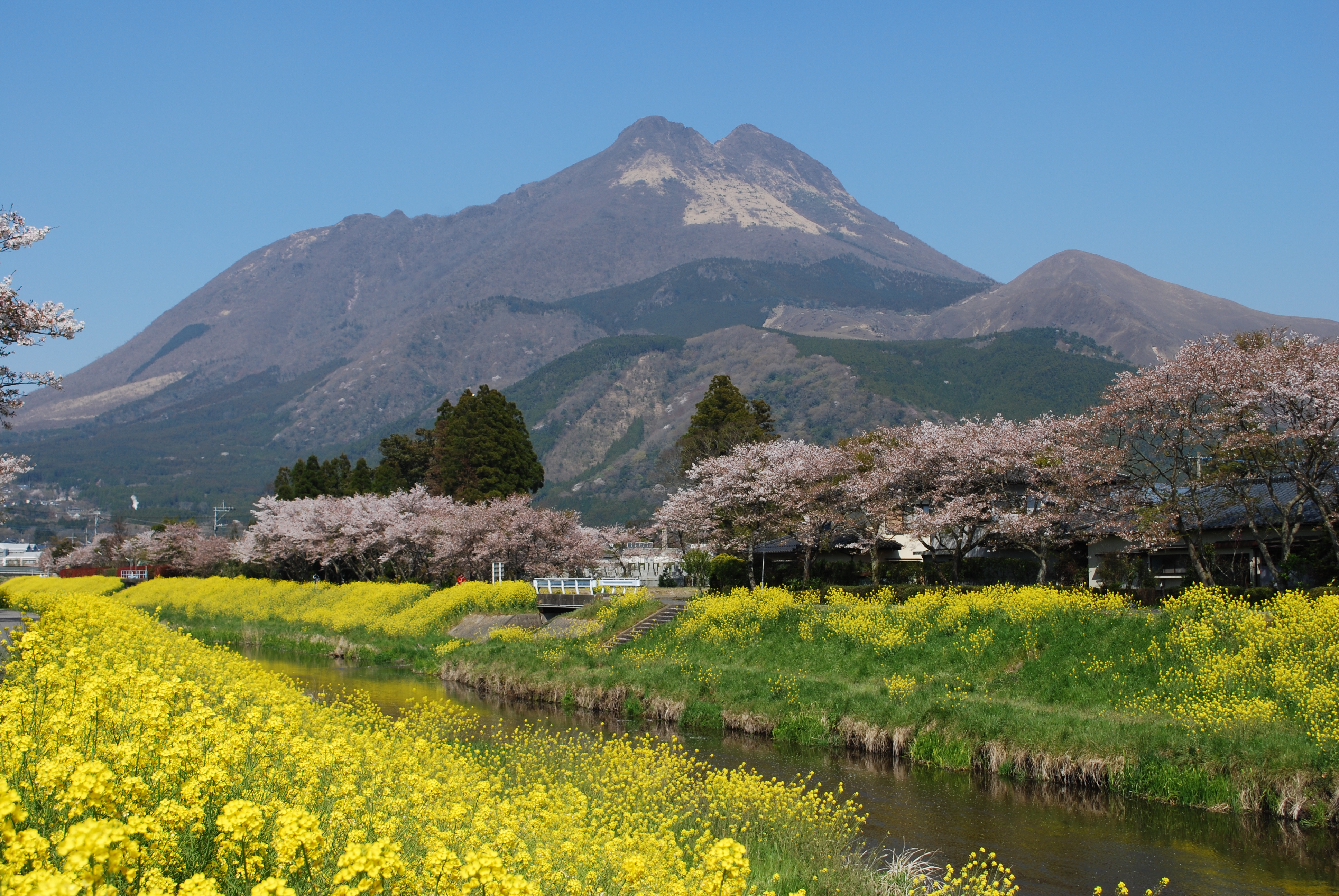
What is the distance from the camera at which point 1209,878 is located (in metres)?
13.3

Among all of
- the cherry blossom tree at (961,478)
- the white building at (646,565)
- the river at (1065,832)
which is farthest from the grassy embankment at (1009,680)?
the white building at (646,565)

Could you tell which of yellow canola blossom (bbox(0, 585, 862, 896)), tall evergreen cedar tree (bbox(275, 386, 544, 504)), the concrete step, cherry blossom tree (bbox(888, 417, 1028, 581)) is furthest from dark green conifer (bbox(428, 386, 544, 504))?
yellow canola blossom (bbox(0, 585, 862, 896))

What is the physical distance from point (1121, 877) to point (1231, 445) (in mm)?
16707

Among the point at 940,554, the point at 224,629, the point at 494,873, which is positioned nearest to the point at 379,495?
the point at 224,629

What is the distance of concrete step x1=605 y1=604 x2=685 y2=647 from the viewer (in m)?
35.0

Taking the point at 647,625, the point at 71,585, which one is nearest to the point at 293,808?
the point at 647,625

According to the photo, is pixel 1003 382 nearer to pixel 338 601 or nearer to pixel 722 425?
pixel 722 425

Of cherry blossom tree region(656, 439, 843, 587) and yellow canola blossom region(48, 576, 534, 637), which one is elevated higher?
cherry blossom tree region(656, 439, 843, 587)

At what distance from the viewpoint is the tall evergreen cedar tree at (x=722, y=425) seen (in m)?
56.2

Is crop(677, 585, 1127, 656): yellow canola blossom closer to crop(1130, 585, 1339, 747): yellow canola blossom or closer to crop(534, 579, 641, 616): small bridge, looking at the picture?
crop(1130, 585, 1339, 747): yellow canola blossom

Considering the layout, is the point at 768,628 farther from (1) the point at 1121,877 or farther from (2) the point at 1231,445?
(1) the point at 1121,877

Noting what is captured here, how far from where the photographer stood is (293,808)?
6.70 metres

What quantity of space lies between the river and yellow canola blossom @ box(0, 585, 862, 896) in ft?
9.10

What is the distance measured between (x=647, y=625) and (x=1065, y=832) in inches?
885
